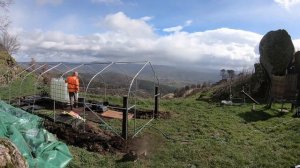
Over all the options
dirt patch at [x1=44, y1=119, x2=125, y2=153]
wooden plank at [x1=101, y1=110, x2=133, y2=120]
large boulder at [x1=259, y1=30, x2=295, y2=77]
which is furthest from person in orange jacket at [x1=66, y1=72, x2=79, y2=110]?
large boulder at [x1=259, y1=30, x2=295, y2=77]

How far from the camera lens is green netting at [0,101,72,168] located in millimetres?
9250

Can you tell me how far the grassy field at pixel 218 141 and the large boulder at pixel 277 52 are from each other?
4766 millimetres

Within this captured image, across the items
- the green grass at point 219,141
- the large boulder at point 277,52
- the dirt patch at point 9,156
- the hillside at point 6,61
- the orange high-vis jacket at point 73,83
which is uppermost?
the large boulder at point 277,52

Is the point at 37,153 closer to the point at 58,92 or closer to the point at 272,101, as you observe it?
the point at 58,92

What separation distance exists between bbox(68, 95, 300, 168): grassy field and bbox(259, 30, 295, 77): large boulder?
4.77 m

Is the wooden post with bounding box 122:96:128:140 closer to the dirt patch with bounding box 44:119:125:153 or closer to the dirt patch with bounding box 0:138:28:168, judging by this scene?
the dirt patch with bounding box 44:119:125:153

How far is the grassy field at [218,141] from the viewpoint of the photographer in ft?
36.1

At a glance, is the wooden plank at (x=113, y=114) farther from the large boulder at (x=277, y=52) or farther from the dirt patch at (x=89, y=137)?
the large boulder at (x=277, y=52)

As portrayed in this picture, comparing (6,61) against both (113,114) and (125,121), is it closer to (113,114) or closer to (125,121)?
(113,114)

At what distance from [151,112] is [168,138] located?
4.57 metres

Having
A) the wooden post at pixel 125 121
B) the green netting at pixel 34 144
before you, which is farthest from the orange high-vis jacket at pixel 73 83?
the green netting at pixel 34 144

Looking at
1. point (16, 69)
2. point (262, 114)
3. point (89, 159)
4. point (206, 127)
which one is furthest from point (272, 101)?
point (16, 69)

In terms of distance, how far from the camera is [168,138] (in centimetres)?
1362

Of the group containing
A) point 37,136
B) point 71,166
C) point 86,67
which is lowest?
point 71,166
